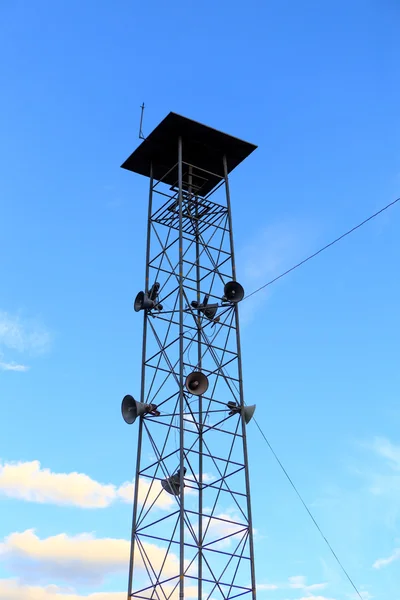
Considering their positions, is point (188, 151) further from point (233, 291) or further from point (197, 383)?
point (197, 383)

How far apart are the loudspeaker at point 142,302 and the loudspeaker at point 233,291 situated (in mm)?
2446

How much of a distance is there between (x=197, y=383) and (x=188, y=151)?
821 cm

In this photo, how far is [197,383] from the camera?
27500 mm

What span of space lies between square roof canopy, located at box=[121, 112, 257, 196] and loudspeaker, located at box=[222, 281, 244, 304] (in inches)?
149

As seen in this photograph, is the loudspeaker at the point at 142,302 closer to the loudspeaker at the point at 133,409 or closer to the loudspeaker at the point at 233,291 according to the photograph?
the loudspeaker at the point at 233,291

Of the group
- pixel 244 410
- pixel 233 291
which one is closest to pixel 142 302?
pixel 233 291

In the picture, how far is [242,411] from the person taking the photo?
28.2m

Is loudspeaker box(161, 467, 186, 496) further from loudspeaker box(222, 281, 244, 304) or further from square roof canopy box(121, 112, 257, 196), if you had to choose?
square roof canopy box(121, 112, 257, 196)

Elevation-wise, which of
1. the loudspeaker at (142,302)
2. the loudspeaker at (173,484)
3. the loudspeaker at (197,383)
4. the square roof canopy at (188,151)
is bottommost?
the loudspeaker at (173,484)

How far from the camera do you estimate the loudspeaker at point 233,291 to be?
97.0ft

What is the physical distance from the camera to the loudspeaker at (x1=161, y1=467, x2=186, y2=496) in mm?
26112

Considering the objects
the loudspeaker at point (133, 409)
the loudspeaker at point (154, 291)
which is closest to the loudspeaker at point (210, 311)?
the loudspeaker at point (154, 291)

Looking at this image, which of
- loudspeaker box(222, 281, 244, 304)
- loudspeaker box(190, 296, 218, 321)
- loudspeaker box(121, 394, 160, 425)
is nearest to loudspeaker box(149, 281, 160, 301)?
loudspeaker box(190, 296, 218, 321)

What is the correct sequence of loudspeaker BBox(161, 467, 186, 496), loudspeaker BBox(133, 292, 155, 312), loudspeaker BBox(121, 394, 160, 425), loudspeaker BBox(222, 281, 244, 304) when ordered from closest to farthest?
1. loudspeaker BBox(161, 467, 186, 496)
2. loudspeaker BBox(121, 394, 160, 425)
3. loudspeaker BBox(133, 292, 155, 312)
4. loudspeaker BBox(222, 281, 244, 304)
